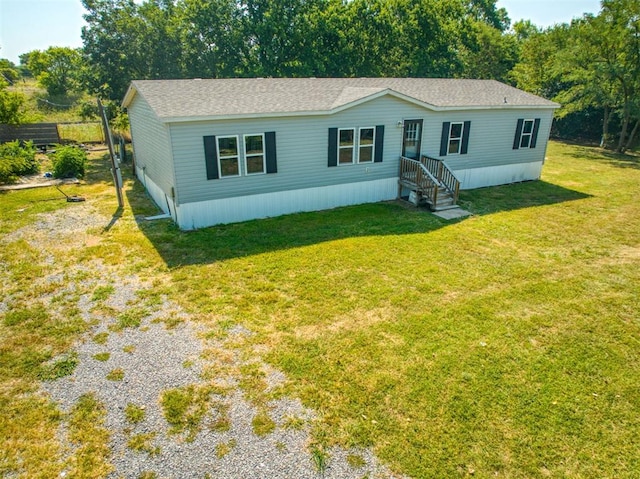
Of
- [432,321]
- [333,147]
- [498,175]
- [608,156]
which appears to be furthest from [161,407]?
[608,156]

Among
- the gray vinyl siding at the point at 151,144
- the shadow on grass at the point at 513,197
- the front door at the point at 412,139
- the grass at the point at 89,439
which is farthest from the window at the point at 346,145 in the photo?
the grass at the point at 89,439

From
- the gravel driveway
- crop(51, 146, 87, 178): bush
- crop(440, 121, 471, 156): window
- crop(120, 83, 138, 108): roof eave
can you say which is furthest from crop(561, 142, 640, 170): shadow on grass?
crop(51, 146, 87, 178): bush

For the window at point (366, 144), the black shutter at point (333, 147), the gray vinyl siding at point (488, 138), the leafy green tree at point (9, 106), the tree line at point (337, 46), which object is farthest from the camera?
the tree line at point (337, 46)

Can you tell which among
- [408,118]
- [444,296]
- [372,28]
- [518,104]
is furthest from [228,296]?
[372,28]

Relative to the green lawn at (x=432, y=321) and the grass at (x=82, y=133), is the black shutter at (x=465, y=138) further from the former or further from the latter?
the grass at (x=82, y=133)

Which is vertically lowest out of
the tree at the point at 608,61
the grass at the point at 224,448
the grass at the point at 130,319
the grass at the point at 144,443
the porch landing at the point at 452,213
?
the grass at the point at 224,448

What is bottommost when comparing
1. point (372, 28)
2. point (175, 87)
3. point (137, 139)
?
point (137, 139)

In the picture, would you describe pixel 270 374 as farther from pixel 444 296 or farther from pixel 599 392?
pixel 599 392
